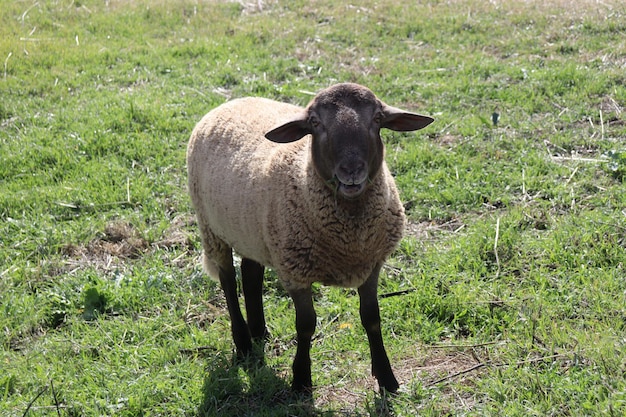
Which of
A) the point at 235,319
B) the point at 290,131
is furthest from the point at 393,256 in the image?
the point at 290,131

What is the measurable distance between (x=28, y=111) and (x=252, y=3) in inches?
209

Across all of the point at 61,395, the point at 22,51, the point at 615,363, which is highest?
the point at 22,51

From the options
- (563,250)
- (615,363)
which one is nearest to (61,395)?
(615,363)

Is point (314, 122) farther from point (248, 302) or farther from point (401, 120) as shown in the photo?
point (248, 302)

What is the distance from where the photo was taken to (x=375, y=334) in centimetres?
416

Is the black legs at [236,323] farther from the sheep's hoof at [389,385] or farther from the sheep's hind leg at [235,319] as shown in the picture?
the sheep's hoof at [389,385]

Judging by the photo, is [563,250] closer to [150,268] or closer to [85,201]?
[150,268]

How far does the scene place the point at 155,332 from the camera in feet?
16.2

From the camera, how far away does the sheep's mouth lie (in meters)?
3.72

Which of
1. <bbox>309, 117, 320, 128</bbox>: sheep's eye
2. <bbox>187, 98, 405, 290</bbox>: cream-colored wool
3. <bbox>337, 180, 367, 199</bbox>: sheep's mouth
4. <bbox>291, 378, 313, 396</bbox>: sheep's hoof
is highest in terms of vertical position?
<bbox>309, 117, 320, 128</bbox>: sheep's eye

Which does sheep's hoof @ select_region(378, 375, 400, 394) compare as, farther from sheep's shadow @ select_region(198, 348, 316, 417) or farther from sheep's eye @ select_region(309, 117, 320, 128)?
sheep's eye @ select_region(309, 117, 320, 128)

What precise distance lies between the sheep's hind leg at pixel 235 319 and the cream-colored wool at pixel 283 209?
83 millimetres

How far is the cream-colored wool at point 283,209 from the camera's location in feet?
13.3

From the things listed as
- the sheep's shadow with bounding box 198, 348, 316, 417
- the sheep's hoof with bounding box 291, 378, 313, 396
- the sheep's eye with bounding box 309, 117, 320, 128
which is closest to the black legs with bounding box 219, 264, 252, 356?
the sheep's shadow with bounding box 198, 348, 316, 417
